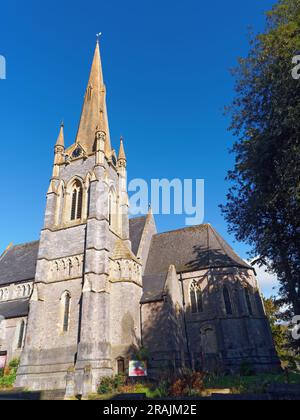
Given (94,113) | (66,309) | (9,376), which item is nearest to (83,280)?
(66,309)

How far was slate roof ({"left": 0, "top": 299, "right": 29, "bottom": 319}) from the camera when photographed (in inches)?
1073

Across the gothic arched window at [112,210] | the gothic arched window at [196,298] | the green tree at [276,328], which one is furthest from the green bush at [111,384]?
the green tree at [276,328]

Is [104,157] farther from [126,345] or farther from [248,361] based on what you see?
[248,361]

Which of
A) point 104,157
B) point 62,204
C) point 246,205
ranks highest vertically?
point 104,157

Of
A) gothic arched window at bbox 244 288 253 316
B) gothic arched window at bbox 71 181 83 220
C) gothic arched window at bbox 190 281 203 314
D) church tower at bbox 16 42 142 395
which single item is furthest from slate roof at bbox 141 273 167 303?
gothic arched window at bbox 71 181 83 220

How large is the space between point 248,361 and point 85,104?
31.2 meters

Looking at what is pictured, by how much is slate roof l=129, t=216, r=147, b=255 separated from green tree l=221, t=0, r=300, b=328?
12.9 meters

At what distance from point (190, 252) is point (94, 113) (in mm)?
18818

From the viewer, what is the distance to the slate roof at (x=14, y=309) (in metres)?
27.3

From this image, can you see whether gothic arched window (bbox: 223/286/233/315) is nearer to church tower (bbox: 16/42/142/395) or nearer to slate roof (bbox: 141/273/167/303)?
slate roof (bbox: 141/273/167/303)

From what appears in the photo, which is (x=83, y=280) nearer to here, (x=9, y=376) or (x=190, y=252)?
(x=9, y=376)

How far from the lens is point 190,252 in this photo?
3078 centimetres

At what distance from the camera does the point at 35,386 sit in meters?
21.1
